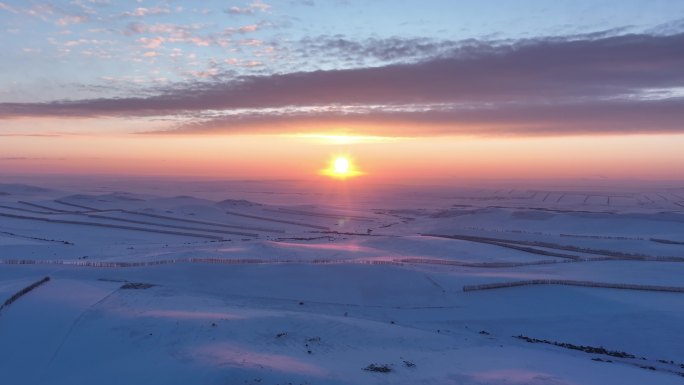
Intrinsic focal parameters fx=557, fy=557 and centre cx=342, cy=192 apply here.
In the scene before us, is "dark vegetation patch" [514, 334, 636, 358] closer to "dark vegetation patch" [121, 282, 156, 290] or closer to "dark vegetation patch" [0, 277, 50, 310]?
"dark vegetation patch" [121, 282, 156, 290]

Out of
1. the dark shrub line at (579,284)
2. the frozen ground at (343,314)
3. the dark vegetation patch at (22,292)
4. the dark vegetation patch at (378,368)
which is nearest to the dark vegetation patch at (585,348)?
the frozen ground at (343,314)

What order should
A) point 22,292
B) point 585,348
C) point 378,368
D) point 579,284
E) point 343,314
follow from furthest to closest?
point 579,284 → point 343,314 → point 22,292 → point 585,348 → point 378,368

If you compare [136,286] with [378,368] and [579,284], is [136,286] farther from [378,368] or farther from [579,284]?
[579,284]

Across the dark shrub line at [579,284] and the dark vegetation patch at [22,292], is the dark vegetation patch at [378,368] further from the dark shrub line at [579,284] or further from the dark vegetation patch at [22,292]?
the dark vegetation patch at [22,292]

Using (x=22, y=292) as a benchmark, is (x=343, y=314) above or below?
below

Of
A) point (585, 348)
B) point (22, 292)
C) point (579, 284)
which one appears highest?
point (22, 292)

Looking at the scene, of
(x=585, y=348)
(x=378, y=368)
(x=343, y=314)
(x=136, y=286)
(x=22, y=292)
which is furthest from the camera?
(x=136, y=286)

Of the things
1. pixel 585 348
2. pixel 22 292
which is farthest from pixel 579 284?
pixel 22 292

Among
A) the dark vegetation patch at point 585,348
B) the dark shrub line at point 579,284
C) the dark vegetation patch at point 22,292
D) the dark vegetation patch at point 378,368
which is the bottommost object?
the dark vegetation patch at point 585,348

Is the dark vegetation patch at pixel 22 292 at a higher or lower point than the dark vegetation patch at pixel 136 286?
higher

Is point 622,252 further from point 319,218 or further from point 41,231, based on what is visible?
point 41,231

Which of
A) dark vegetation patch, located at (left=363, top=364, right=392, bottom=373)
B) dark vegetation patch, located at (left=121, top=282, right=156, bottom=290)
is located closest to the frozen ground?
dark vegetation patch, located at (left=363, top=364, right=392, bottom=373)
